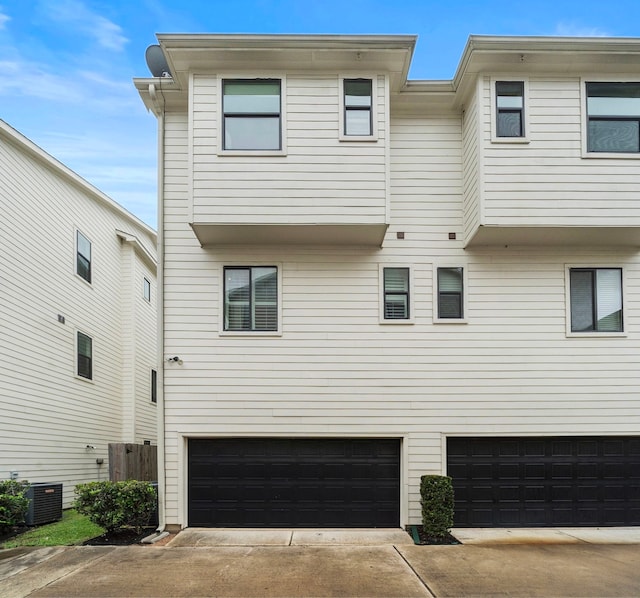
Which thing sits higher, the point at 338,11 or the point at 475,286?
the point at 338,11

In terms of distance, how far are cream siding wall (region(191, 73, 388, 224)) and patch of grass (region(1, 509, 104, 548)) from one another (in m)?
5.57

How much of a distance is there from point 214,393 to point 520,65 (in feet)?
25.4

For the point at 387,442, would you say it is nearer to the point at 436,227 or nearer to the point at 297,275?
the point at 297,275

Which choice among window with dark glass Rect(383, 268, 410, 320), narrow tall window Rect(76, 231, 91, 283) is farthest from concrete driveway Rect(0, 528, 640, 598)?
narrow tall window Rect(76, 231, 91, 283)

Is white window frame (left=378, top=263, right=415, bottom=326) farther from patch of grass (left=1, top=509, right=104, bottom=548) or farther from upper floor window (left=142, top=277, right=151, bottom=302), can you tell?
upper floor window (left=142, top=277, right=151, bottom=302)

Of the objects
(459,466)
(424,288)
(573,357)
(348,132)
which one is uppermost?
(348,132)

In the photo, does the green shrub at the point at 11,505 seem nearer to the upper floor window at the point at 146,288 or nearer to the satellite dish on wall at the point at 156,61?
the satellite dish on wall at the point at 156,61

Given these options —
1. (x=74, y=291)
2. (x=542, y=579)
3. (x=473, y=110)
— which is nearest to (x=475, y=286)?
(x=473, y=110)

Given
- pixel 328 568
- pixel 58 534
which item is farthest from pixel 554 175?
pixel 58 534

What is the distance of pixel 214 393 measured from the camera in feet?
30.9

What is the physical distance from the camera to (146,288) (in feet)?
57.5

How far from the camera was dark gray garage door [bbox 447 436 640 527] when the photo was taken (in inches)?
370

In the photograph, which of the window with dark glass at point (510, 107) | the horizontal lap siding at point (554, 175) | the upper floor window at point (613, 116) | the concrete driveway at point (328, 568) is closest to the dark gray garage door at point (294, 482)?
the concrete driveway at point (328, 568)

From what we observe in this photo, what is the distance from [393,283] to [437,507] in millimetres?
3883
